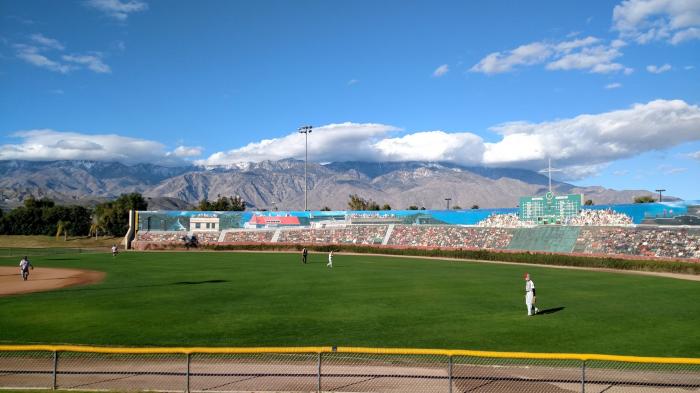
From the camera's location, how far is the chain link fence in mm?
12109

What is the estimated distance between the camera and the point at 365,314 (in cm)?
2259

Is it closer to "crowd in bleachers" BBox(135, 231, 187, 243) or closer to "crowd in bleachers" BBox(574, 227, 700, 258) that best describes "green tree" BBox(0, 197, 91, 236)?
"crowd in bleachers" BBox(135, 231, 187, 243)

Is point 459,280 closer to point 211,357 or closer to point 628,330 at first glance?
point 628,330

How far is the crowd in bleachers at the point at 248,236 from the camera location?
3430 inches

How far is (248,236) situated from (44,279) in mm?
50824

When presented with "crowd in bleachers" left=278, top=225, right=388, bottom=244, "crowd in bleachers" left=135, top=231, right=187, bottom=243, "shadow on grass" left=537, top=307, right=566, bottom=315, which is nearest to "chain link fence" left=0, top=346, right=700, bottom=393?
"shadow on grass" left=537, top=307, right=566, bottom=315

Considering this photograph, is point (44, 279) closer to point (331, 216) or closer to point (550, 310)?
point (550, 310)

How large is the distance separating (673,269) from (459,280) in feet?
77.7

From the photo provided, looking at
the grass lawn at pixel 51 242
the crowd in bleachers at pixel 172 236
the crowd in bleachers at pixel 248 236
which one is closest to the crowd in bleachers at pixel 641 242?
the crowd in bleachers at pixel 248 236

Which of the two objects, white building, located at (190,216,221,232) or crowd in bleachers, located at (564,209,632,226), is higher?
crowd in bleachers, located at (564,209,632,226)

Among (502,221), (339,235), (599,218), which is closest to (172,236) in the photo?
(339,235)

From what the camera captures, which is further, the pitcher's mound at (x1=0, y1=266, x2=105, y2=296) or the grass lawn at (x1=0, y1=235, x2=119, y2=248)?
the grass lawn at (x1=0, y1=235, x2=119, y2=248)

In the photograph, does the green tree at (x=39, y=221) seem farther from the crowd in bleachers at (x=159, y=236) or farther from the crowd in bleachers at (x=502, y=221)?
the crowd in bleachers at (x=502, y=221)

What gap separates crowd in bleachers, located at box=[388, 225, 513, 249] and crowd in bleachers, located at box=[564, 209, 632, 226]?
28.9 ft
